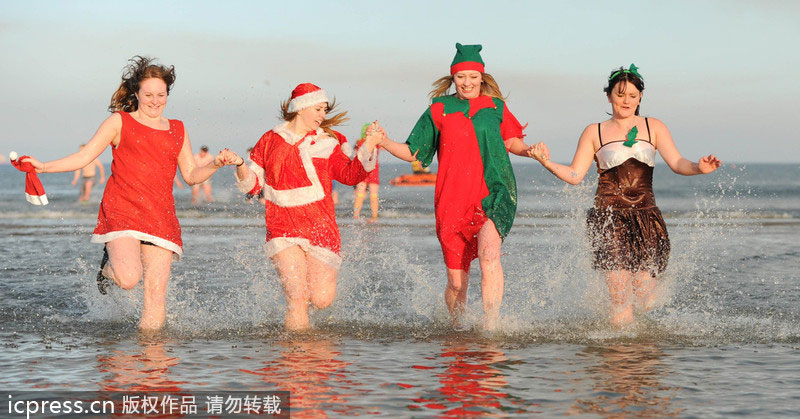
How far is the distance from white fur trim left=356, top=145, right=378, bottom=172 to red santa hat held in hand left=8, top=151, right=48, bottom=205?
2.13 m

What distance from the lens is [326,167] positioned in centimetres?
692

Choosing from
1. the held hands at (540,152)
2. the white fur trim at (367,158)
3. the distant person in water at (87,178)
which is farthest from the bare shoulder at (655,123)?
the distant person in water at (87,178)

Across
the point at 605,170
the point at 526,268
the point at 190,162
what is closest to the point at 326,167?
the point at 190,162

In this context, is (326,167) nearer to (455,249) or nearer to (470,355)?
(455,249)

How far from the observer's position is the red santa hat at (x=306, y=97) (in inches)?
276

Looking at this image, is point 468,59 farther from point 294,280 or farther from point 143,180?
point 143,180

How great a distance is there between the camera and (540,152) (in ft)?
21.2

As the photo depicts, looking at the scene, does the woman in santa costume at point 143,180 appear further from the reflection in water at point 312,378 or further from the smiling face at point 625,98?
the smiling face at point 625,98

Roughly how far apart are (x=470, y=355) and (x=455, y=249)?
103cm

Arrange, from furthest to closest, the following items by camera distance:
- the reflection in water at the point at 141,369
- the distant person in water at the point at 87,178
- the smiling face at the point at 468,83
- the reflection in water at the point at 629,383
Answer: the distant person in water at the point at 87,178 → the smiling face at the point at 468,83 → the reflection in water at the point at 141,369 → the reflection in water at the point at 629,383

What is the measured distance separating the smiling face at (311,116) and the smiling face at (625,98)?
7.03 feet

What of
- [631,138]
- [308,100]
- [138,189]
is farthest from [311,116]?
[631,138]

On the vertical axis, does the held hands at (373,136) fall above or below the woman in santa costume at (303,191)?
above

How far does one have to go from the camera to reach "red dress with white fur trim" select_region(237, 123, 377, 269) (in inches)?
266
